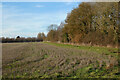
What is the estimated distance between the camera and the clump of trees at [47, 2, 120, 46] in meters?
22.1

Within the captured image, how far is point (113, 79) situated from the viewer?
582 centimetres

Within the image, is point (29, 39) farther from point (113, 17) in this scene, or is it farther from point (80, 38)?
point (113, 17)

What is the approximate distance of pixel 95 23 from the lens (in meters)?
28.1

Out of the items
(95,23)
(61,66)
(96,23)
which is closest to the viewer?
(61,66)

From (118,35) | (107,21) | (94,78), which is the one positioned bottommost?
(94,78)

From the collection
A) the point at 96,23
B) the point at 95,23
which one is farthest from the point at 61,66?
the point at 95,23

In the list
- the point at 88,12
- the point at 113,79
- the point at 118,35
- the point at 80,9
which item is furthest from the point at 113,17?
the point at 113,79

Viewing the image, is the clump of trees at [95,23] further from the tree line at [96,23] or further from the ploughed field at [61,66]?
the ploughed field at [61,66]

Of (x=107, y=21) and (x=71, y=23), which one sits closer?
(x=107, y=21)

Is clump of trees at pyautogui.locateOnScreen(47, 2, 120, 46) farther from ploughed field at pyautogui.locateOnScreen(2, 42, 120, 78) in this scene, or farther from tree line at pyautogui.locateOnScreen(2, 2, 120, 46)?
ploughed field at pyautogui.locateOnScreen(2, 42, 120, 78)

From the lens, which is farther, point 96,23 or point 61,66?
point 96,23

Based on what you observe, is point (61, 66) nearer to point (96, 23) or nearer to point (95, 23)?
point (96, 23)

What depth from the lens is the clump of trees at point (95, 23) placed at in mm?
22094

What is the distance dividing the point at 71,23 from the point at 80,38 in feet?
14.5
